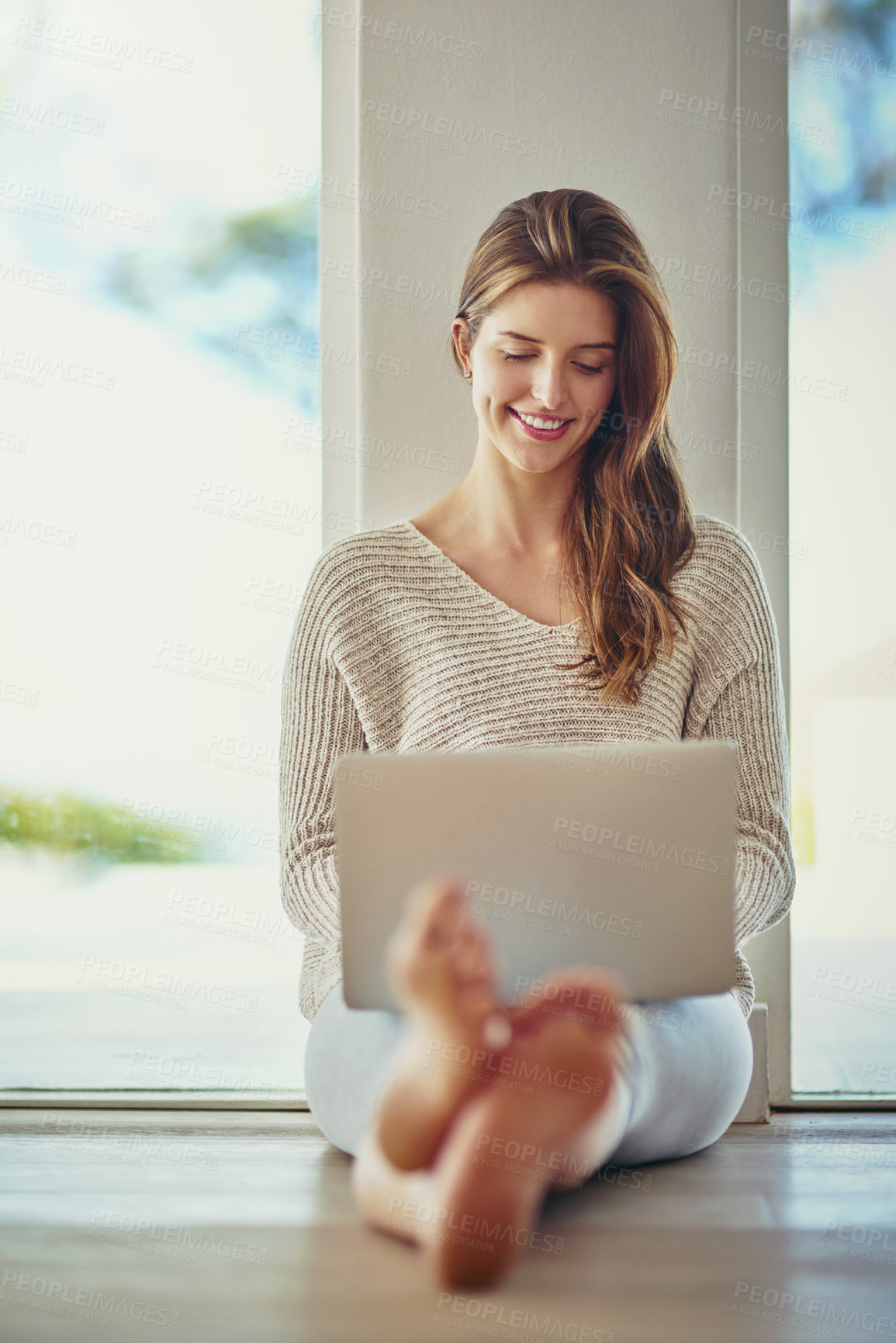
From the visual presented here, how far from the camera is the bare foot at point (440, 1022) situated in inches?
32.2

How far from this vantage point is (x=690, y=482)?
200cm

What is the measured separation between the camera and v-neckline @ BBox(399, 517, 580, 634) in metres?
1.70

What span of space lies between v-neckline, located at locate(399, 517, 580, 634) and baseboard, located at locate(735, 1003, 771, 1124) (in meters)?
0.75

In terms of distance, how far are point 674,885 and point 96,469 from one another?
145 centimetres

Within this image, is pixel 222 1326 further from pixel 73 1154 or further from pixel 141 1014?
pixel 141 1014

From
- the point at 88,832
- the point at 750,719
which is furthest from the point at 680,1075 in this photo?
the point at 88,832

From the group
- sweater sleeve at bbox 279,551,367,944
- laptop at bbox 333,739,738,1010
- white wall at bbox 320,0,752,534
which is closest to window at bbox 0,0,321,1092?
white wall at bbox 320,0,752,534

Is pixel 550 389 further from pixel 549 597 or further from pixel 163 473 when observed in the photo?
pixel 163 473

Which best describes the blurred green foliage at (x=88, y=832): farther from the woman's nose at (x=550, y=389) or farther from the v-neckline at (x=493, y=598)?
the woman's nose at (x=550, y=389)

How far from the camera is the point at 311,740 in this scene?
1.70 meters

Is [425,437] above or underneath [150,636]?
above

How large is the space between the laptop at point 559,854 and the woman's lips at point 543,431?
2.34ft

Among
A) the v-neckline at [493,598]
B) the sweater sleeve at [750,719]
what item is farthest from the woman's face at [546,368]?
the sweater sleeve at [750,719]

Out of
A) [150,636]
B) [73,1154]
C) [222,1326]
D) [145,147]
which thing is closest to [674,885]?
[222,1326]
